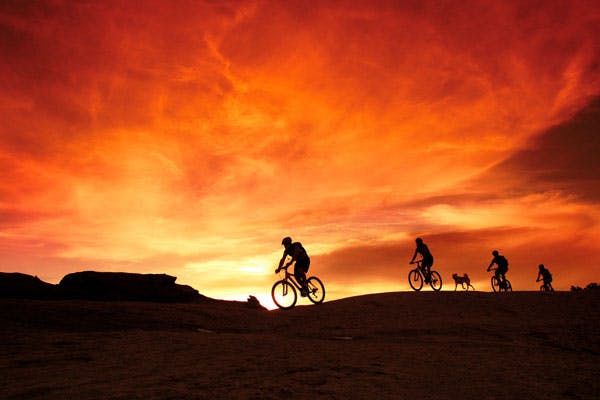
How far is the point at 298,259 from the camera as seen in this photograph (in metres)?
15.9

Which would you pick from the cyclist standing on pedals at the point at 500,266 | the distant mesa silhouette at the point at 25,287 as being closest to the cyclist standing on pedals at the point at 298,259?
the cyclist standing on pedals at the point at 500,266

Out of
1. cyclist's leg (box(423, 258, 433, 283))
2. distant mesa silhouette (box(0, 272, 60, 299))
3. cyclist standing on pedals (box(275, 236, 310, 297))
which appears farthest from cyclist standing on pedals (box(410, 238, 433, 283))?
distant mesa silhouette (box(0, 272, 60, 299))

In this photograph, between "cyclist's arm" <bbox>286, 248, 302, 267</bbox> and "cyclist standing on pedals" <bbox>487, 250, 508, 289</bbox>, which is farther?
"cyclist standing on pedals" <bbox>487, 250, 508, 289</bbox>

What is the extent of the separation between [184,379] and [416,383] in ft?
8.30

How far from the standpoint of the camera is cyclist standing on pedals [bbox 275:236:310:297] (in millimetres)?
15656

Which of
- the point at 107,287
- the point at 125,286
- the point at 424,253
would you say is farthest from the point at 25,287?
the point at 424,253

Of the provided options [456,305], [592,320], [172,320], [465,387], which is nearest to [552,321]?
[592,320]

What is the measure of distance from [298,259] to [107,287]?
23.5 meters

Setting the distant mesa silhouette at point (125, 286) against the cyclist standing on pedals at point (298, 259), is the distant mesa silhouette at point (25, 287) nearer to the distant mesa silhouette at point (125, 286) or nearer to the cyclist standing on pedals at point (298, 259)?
the distant mesa silhouette at point (125, 286)

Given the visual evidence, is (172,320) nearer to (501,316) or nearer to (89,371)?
(89,371)

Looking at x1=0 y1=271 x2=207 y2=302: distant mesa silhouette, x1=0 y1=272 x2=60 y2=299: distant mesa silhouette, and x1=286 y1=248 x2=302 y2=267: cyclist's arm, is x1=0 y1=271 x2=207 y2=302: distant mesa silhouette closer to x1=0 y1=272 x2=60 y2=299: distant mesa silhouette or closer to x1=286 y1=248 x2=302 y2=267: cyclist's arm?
x1=0 y1=272 x2=60 y2=299: distant mesa silhouette

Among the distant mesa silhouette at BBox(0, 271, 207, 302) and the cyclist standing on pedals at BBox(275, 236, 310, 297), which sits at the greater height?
the distant mesa silhouette at BBox(0, 271, 207, 302)

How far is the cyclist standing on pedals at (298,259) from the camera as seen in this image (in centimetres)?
1566

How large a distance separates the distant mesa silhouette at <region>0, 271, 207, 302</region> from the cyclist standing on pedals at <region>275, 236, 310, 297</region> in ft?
67.1
